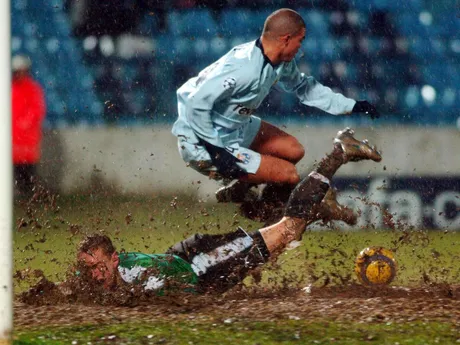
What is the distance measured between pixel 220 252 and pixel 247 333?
4.72ft

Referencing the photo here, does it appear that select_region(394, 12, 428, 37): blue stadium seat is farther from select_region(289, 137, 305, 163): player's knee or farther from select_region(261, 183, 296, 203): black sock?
select_region(261, 183, 296, 203): black sock

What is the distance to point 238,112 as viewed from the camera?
6.79 metres

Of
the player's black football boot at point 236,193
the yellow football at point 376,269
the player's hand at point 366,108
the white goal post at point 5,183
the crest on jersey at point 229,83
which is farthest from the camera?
the player's hand at point 366,108

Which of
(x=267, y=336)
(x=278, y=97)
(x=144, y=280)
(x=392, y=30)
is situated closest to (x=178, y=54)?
(x=278, y=97)

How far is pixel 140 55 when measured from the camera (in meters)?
11.7

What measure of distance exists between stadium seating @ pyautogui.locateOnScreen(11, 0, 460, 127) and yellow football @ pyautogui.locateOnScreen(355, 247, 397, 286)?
4756 millimetres

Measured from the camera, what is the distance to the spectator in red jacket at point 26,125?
1102cm

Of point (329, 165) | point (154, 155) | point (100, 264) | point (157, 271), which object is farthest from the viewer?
point (154, 155)

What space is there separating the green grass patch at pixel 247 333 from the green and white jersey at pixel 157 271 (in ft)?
2.51

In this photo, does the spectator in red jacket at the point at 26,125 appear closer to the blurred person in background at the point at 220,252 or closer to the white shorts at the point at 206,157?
the white shorts at the point at 206,157

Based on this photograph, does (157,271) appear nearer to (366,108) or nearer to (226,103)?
(226,103)

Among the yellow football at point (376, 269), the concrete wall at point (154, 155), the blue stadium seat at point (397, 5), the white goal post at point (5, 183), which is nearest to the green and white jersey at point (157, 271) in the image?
the yellow football at point (376, 269)

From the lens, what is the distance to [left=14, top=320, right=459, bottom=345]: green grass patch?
452 cm

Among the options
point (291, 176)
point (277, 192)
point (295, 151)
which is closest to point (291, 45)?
point (295, 151)
